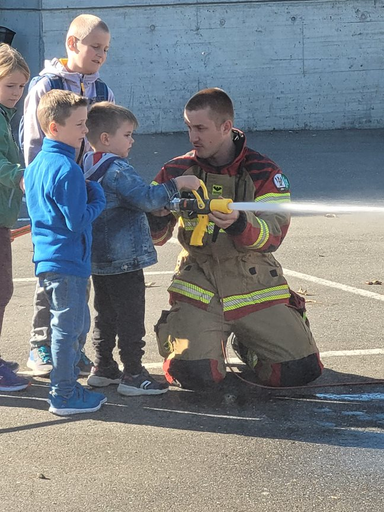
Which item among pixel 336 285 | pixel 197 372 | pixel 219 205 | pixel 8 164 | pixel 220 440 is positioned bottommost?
pixel 220 440

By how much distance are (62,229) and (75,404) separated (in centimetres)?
83

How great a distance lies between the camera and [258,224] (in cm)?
516

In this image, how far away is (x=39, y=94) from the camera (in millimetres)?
5254

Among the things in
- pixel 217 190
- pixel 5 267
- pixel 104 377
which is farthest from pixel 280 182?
pixel 5 267

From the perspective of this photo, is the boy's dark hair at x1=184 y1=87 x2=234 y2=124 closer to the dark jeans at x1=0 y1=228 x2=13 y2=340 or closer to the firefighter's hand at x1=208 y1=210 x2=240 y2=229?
the firefighter's hand at x1=208 y1=210 x2=240 y2=229

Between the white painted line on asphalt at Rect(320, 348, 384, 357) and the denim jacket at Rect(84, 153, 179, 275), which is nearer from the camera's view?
the denim jacket at Rect(84, 153, 179, 275)

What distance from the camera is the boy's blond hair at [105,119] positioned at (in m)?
4.99

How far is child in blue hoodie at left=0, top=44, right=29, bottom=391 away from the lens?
519 cm

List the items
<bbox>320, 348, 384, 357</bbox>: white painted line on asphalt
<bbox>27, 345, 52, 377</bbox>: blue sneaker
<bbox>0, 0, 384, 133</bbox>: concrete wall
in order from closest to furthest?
<bbox>27, 345, 52, 377</bbox>: blue sneaker < <bbox>320, 348, 384, 357</bbox>: white painted line on asphalt < <bbox>0, 0, 384, 133</bbox>: concrete wall

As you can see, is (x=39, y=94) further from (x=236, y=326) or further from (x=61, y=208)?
(x=236, y=326)

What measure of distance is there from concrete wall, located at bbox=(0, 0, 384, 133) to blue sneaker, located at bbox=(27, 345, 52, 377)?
1234cm

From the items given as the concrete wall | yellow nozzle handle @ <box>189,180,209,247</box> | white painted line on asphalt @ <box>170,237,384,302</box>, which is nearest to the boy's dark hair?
yellow nozzle handle @ <box>189,180,209,247</box>

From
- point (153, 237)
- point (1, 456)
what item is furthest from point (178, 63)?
point (1, 456)

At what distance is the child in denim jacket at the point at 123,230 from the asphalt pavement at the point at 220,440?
27 cm
